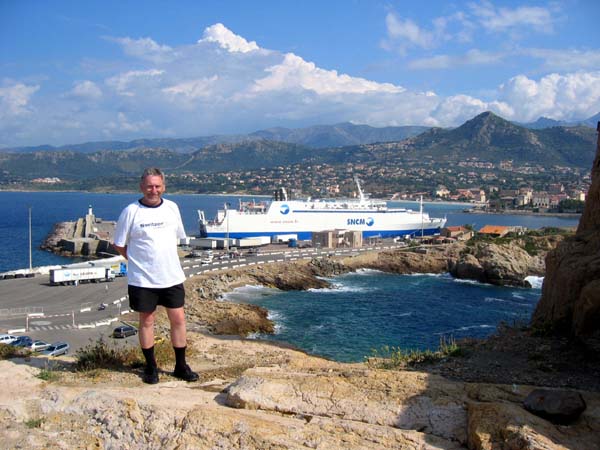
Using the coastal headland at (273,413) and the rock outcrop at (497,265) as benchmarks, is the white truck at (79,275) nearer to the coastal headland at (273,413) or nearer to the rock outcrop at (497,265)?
the coastal headland at (273,413)

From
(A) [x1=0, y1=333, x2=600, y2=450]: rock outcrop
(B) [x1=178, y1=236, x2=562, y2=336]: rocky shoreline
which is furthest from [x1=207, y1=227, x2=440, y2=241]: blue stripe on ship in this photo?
(A) [x1=0, y1=333, x2=600, y2=450]: rock outcrop

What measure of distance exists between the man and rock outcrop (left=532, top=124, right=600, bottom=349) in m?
5.67

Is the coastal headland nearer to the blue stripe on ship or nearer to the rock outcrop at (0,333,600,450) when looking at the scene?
the rock outcrop at (0,333,600,450)

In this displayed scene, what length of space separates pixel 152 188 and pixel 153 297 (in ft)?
3.11

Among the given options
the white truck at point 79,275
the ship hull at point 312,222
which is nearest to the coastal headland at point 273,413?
the white truck at point 79,275

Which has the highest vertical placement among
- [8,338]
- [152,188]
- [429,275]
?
[152,188]

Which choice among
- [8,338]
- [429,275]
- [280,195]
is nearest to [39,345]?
[8,338]

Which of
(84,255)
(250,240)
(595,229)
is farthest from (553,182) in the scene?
(595,229)

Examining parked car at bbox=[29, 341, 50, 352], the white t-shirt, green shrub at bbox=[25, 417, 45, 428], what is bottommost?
parked car at bbox=[29, 341, 50, 352]

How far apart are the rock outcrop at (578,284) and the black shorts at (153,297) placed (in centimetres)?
556

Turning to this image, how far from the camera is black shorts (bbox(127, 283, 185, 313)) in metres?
4.42

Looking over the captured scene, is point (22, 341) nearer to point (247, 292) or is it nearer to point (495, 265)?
point (247, 292)

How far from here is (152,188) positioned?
4.44m

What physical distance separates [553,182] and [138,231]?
167454 mm
